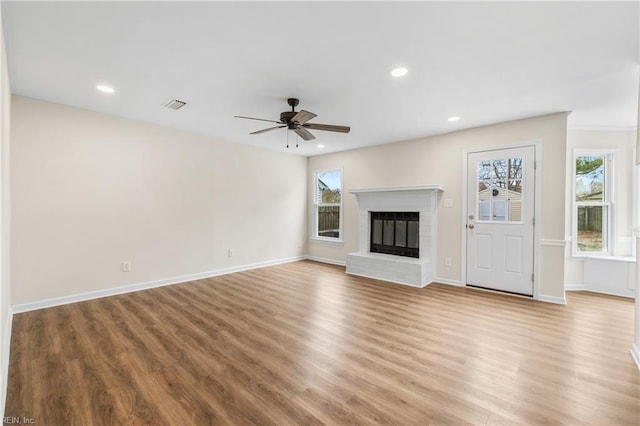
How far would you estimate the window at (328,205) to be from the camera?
6.46 metres

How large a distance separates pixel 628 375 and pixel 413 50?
3007 millimetres

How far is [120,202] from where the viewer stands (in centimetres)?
412

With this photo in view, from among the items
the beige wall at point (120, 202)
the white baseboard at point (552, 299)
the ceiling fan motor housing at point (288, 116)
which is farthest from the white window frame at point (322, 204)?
the white baseboard at point (552, 299)

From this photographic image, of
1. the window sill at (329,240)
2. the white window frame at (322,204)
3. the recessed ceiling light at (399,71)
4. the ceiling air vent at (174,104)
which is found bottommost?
the window sill at (329,240)

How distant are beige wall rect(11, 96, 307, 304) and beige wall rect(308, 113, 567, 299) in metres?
1.78

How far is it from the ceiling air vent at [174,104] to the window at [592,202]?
593 cm

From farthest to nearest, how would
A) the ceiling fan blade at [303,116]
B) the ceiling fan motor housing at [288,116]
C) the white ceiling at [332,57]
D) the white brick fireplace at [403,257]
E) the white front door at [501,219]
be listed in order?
the white brick fireplace at [403,257] → the white front door at [501,219] → the ceiling fan motor housing at [288,116] → the ceiling fan blade at [303,116] → the white ceiling at [332,57]

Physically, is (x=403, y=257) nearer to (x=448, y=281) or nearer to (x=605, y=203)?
(x=448, y=281)

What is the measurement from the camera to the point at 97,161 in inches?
154

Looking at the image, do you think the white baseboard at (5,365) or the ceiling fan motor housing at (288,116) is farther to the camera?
the ceiling fan motor housing at (288,116)

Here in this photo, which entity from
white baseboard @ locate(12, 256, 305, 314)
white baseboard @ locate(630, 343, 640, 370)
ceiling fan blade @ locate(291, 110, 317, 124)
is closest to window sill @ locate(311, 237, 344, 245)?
white baseboard @ locate(12, 256, 305, 314)

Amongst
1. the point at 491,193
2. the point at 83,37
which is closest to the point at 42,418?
the point at 83,37

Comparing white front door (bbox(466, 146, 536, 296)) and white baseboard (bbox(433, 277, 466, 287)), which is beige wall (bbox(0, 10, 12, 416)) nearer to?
white baseboard (bbox(433, 277, 466, 287))

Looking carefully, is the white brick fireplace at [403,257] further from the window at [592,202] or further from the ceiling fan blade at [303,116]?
the ceiling fan blade at [303,116]
